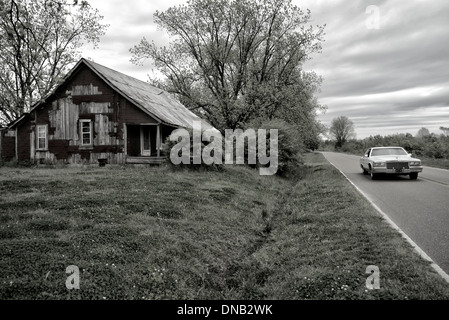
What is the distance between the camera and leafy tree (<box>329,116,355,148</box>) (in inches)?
5202

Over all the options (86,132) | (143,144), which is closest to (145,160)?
(143,144)

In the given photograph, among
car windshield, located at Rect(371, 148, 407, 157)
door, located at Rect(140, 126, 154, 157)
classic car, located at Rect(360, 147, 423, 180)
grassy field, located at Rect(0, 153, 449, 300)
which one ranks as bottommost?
grassy field, located at Rect(0, 153, 449, 300)

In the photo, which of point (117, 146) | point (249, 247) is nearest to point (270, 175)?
point (117, 146)

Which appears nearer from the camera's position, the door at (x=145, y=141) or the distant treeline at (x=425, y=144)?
the door at (x=145, y=141)

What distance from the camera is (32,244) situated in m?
6.14

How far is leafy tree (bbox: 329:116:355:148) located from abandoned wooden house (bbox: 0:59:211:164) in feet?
384

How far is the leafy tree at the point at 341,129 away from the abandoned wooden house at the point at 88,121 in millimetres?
117085

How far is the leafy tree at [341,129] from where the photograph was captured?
132 metres

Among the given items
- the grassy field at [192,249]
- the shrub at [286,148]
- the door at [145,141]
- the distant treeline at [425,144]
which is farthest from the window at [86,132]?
the distant treeline at [425,144]

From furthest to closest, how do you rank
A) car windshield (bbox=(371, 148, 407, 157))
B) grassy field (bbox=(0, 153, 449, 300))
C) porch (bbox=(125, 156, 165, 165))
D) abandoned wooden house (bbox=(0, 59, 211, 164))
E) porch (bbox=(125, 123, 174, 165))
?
abandoned wooden house (bbox=(0, 59, 211, 164))
porch (bbox=(125, 123, 174, 165))
porch (bbox=(125, 156, 165, 165))
car windshield (bbox=(371, 148, 407, 157))
grassy field (bbox=(0, 153, 449, 300))

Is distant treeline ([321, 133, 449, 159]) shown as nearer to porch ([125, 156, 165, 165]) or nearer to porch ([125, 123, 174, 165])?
porch ([125, 123, 174, 165])

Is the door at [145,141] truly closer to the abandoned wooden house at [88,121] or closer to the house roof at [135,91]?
the abandoned wooden house at [88,121]

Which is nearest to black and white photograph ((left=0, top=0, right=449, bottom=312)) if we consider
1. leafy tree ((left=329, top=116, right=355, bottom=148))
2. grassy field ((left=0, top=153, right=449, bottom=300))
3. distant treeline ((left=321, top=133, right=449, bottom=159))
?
grassy field ((left=0, top=153, right=449, bottom=300))
